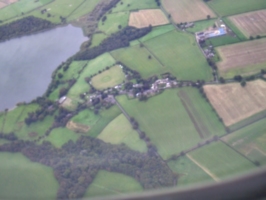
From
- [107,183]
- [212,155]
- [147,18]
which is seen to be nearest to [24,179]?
[107,183]

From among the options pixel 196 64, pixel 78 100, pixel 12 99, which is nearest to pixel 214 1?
pixel 196 64

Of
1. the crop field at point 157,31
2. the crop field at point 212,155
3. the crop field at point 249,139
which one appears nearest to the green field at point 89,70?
the crop field at point 157,31

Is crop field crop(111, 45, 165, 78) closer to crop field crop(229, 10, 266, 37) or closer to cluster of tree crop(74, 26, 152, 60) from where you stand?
cluster of tree crop(74, 26, 152, 60)

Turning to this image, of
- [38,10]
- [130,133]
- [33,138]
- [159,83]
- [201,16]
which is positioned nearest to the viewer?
[130,133]

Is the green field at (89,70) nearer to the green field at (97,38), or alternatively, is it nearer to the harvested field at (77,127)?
the green field at (97,38)

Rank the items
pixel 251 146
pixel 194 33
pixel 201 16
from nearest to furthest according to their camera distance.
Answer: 1. pixel 251 146
2. pixel 194 33
3. pixel 201 16

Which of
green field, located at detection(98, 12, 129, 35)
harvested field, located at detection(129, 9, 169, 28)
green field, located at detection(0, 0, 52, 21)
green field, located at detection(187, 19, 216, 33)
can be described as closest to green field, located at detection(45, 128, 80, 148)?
green field, located at detection(98, 12, 129, 35)

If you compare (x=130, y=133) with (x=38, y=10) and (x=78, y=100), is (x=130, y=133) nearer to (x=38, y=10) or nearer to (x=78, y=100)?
(x=78, y=100)
